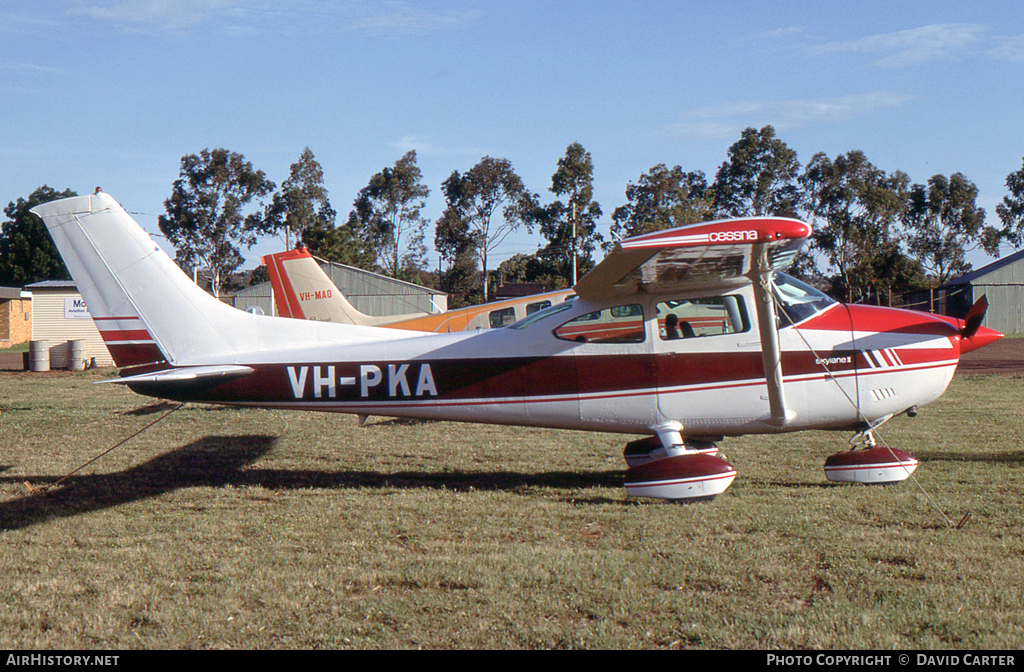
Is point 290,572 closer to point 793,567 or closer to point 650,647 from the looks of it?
point 650,647

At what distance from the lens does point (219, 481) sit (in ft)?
25.0

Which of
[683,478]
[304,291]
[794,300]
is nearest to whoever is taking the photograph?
[683,478]

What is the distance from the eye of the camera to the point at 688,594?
4219mm

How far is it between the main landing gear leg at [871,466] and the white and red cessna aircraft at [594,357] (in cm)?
1

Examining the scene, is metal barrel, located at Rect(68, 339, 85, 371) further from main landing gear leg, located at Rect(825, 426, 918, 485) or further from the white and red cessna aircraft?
main landing gear leg, located at Rect(825, 426, 918, 485)

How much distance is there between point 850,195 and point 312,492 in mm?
A: 52240

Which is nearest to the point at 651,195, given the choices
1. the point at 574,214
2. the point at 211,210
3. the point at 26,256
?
the point at 574,214

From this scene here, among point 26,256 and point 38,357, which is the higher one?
point 26,256

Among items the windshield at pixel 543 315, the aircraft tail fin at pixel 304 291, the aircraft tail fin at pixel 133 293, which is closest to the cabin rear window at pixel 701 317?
the windshield at pixel 543 315

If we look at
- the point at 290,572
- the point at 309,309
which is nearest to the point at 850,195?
the point at 309,309

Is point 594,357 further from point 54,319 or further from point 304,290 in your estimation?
point 54,319

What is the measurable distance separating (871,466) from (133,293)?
680 cm

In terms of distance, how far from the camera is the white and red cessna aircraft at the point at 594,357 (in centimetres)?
662

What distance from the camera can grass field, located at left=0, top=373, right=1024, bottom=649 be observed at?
12.5 feet
